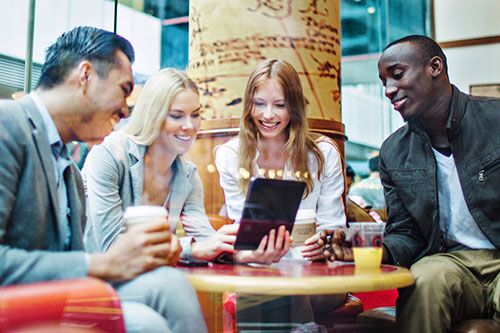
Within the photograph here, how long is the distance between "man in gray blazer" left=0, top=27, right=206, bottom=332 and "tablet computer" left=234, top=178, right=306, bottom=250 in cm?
26

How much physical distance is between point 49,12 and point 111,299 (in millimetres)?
842

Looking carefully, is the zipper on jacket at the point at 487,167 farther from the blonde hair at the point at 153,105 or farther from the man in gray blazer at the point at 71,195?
the man in gray blazer at the point at 71,195

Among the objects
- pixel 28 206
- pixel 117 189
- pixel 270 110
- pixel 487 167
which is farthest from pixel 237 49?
pixel 28 206

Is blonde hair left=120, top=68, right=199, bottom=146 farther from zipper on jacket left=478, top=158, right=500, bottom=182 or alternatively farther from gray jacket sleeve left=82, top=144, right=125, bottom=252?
zipper on jacket left=478, top=158, right=500, bottom=182

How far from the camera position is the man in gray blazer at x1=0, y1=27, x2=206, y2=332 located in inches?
53.1

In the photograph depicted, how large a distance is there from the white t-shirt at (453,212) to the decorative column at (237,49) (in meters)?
0.73

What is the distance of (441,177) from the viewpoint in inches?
97.9

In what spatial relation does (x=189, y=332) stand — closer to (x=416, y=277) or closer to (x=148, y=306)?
(x=148, y=306)

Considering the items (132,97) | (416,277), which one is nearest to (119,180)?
(132,97)

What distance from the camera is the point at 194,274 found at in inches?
66.1

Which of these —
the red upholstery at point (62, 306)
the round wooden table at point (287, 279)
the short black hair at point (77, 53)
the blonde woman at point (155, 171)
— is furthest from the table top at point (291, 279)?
the short black hair at point (77, 53)

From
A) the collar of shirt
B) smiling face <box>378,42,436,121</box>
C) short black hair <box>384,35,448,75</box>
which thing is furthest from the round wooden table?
short black hair <box>384,35,448,75</box>

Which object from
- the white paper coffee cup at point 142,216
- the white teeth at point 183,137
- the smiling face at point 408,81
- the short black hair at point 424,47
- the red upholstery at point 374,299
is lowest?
the red upholstery at point 374,299

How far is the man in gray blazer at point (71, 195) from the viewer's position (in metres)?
1.35
